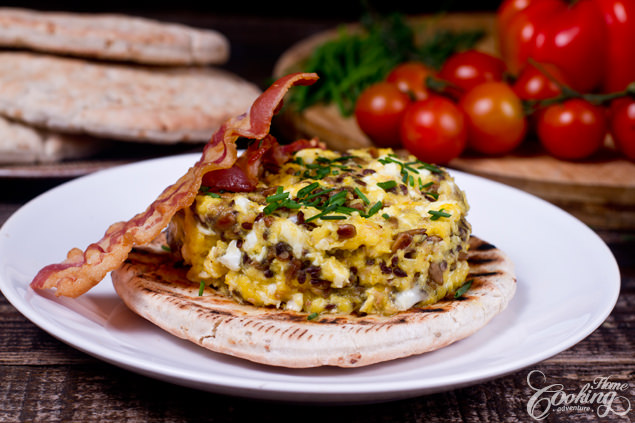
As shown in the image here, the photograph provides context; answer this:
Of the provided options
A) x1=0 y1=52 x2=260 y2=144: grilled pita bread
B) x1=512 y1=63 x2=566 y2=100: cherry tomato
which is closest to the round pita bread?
x1=0 y1=52 x2=260 y2=144: grilled pita bread

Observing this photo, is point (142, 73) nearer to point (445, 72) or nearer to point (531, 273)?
point (445, 72)

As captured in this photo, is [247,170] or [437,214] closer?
[437,214]

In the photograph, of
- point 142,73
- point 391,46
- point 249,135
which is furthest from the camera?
point 391,46

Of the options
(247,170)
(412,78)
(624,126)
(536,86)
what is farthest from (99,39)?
(624,126)

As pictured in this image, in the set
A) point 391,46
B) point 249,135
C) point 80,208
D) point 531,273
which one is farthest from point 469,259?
point 391,46

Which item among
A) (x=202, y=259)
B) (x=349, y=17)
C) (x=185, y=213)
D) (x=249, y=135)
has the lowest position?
(x=349, y=17)

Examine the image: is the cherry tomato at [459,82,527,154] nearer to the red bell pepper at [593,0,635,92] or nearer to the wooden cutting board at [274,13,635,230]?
the wooden cutting board at [274,13,635,230]

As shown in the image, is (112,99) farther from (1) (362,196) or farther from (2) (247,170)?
(1) (362,196)
